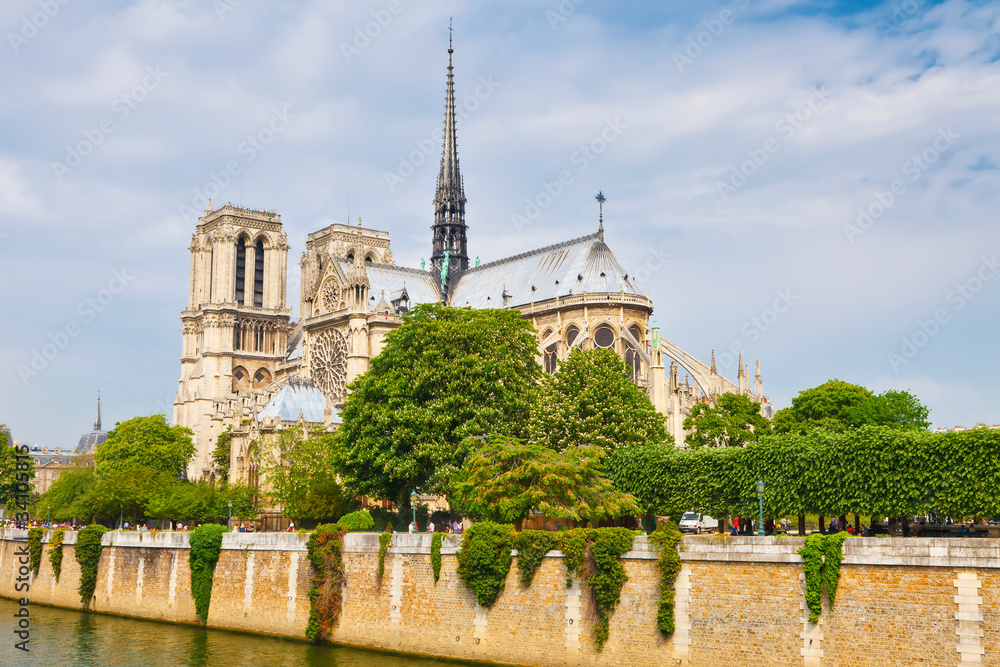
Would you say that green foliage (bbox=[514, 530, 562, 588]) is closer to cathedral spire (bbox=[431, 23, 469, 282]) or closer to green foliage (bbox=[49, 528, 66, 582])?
green foliage (bbox=[49, 528, 66, 582])

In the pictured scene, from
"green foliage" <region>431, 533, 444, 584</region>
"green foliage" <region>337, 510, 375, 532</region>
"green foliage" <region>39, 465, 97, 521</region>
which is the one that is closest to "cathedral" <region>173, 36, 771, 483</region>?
"green foliage" <region>39, 465, 97, 521</region>

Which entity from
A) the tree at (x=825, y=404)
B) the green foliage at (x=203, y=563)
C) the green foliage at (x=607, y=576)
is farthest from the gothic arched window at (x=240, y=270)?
the green foliage at (x=607, y=576)

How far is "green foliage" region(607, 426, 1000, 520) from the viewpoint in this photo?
102ft

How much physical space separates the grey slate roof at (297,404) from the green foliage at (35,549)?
61.5 ft

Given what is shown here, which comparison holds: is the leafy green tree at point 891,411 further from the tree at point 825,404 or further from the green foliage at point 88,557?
the green foliage at point 88,557

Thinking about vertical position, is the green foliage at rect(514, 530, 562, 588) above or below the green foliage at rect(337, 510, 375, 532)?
below

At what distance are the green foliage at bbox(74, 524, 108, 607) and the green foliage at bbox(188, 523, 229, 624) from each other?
7530 millimetres

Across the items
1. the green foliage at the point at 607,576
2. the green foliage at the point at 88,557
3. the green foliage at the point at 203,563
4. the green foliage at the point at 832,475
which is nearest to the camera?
the green foliage at the point at 832,475

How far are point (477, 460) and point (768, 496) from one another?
991 cm

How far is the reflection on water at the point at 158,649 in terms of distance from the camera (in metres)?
35.4

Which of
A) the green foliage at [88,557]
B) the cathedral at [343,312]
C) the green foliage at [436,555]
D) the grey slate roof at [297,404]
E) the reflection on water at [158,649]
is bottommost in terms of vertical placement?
Answer: the reflection on water at [158,649]

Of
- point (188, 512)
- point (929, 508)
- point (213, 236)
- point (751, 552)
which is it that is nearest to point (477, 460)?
point (751, 552)

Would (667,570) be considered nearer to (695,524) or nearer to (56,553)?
(695,524)

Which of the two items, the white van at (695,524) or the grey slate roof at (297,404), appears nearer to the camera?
the white van at (695,524)
